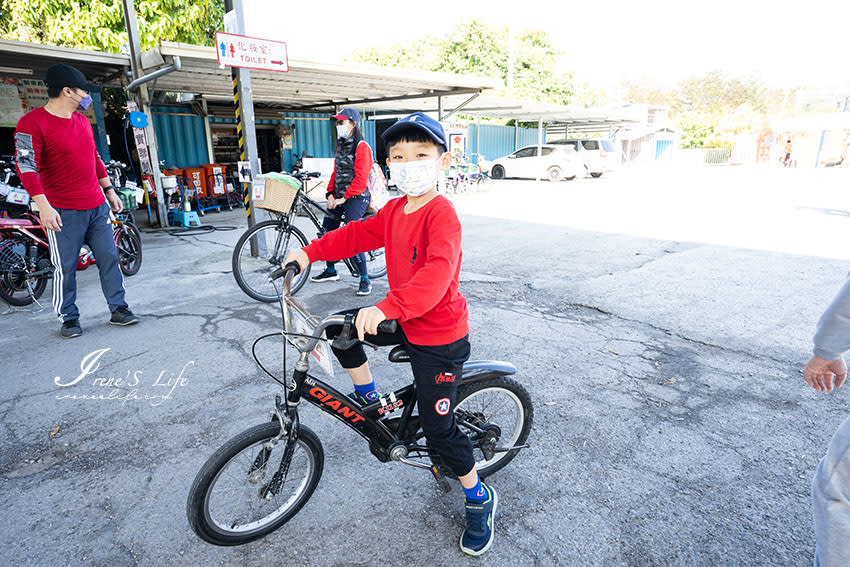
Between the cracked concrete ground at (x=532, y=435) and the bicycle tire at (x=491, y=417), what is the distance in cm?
12

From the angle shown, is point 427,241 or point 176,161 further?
point 176,161

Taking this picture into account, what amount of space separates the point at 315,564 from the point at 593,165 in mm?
21057

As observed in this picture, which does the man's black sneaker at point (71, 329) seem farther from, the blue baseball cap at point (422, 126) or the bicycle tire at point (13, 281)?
the blue baseball cap at point (422, 126)

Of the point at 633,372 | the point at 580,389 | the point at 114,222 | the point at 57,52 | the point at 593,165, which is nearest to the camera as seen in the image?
the point at 580,389

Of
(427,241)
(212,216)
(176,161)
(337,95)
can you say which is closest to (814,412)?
(427,241)

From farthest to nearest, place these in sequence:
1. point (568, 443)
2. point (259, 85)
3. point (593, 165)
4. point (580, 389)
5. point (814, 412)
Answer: point (593, 165) → point (259, 85) → point (580, 389) → point (814, 412) → point (568, 443)

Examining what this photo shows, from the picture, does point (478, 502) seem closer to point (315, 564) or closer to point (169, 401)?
point (315, 564)

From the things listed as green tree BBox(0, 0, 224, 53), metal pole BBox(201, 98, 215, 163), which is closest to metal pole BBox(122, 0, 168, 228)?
green tree BBox(0, 0, 224, 53)

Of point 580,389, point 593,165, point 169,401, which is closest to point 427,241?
point 580,389

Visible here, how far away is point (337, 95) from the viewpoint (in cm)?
1365

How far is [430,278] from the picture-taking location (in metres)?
1.73

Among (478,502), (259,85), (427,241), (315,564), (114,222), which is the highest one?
(259,85)

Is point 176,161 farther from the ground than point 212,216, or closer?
farther from the ground

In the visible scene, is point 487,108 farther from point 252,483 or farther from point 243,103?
point 252,483
